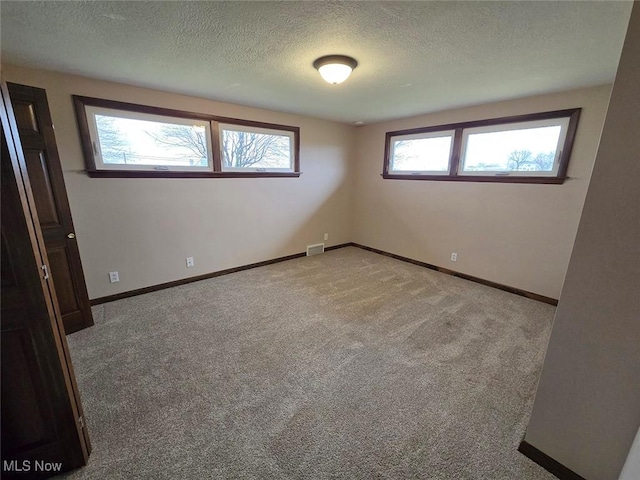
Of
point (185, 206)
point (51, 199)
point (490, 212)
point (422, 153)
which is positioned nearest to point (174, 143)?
point (185, 206)

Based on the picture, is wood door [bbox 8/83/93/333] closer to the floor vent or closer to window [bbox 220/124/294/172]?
window [bbox 220/124/294/172]

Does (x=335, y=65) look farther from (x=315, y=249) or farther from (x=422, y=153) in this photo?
(x=315, y=249)

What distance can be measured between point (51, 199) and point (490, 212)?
460 centimetres

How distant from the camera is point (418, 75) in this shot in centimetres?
233

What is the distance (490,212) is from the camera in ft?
11.1

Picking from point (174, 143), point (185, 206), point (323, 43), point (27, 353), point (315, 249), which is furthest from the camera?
point (315, 249)

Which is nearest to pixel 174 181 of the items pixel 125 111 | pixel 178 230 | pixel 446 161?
pixel 178 230

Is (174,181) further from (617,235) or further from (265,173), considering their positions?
(617,235)

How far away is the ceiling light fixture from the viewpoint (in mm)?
1971

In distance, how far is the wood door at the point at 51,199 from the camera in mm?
1929

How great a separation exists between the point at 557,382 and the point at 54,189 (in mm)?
3593

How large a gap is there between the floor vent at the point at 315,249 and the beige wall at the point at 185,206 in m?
0.12

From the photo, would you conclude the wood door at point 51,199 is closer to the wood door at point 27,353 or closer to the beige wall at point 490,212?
the wood door at point 27,353

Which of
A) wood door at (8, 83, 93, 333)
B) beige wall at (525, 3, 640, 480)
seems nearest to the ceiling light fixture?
beige wall at (525, 3, 640, 480)
